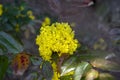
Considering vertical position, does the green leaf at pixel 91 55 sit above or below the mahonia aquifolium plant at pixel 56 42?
below

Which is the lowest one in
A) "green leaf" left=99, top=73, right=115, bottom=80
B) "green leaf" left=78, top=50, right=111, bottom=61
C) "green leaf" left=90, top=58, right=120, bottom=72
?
"green leaf" left=99, top=73, right=115, bottom=80

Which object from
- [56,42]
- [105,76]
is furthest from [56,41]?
[105,76]

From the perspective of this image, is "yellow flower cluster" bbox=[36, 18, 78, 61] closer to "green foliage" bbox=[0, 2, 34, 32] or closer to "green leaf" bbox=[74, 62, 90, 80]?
"green leaf" bbox=[74, 62, 90, 80]

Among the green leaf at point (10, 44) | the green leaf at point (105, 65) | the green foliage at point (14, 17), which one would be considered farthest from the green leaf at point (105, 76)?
the green foliage at point (14, 17)

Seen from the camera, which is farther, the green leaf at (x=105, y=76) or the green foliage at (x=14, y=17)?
the green foliage at (x=14, y=17)

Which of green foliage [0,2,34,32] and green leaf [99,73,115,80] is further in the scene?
green foliage [0,2,34,32]

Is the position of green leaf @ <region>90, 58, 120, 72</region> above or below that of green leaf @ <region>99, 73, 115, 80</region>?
above

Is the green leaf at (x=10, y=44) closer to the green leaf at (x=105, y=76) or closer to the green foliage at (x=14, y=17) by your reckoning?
the green leaf at (x=105, y=76)

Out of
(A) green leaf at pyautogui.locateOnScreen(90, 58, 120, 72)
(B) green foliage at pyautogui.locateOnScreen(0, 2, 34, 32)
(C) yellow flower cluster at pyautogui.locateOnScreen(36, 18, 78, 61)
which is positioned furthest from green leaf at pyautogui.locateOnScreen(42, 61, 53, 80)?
(B) green foliage at pyautogui.locateOnScreen(0, 2, 34, 32)
